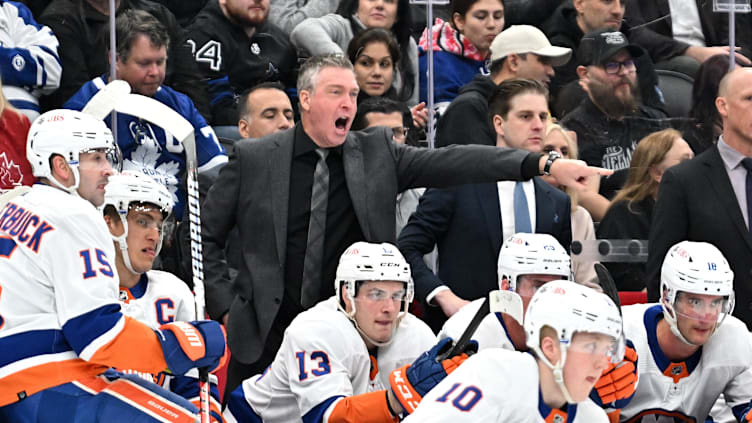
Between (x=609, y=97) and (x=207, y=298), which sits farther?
(x=609, y=97)

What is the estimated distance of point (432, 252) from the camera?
18.3ft

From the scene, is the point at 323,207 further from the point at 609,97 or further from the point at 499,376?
the point at 609,97

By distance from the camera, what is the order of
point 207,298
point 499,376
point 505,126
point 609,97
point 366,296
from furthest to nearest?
point 609,97
point 505,126
point 207,298
point 366,296
point 499,376

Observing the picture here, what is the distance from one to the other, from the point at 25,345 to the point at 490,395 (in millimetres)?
1301

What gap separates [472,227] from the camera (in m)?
5.10

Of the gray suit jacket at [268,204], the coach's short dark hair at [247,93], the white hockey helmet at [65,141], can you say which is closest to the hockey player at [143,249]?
the gray suit jacket at [268,204]

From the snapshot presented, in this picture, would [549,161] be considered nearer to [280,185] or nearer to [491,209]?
[491,209]

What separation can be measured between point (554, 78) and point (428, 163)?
1583 millimetres

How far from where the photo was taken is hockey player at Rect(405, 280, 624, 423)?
330cm

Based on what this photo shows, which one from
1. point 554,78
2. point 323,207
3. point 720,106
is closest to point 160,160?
point 323,207

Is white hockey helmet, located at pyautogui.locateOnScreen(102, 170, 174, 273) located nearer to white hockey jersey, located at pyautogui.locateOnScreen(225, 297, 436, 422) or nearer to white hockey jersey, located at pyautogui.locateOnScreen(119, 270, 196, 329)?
white hockey jersey, located at pyautogui.locateOnScreen(119, 270, 196, 329)

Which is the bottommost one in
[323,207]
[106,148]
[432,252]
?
[432,252]

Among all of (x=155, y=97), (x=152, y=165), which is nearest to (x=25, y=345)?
(x=152, y=165)

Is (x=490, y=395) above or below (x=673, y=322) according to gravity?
above
